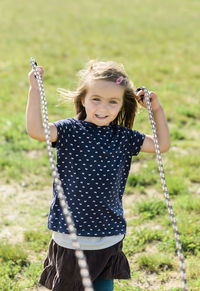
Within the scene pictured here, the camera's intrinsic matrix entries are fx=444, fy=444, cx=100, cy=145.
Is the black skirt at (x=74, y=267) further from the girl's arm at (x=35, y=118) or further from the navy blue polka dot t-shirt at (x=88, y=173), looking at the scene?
the girl's arm at (x=35, y=118)

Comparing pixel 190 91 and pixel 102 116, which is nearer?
pixel 102 116

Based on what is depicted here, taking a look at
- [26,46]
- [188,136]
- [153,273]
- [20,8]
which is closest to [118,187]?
[153,273]

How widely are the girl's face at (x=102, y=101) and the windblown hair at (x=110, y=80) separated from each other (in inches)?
1.4

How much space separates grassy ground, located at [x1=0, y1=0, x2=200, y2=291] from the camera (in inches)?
138

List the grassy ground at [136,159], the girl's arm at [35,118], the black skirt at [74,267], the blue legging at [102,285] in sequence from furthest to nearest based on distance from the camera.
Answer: the grassy ground at [136,159], the blue legging at [102,285], the black skirt at [74,267], the girl's arm at [35,118]

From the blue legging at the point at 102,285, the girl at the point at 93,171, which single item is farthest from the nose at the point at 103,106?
the blue legging at the point at 102,285

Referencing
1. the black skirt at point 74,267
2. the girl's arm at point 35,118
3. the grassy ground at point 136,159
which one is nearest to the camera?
the girl's arm at point 35,118

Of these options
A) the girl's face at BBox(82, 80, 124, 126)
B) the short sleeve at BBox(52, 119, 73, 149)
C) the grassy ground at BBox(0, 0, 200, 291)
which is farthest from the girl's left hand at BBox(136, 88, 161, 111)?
the grassy ground at BBox(0, 0, 200, 291)

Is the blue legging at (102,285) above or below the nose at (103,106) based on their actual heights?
below

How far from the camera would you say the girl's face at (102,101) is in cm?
237

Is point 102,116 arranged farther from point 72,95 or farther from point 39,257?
point 39,257

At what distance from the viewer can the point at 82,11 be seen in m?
19.4

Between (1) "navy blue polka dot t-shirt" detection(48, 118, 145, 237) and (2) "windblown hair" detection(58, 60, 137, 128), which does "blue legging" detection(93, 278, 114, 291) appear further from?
(2) "windblown hair" detection(58, 60, 137, 128)

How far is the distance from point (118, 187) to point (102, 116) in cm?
41
